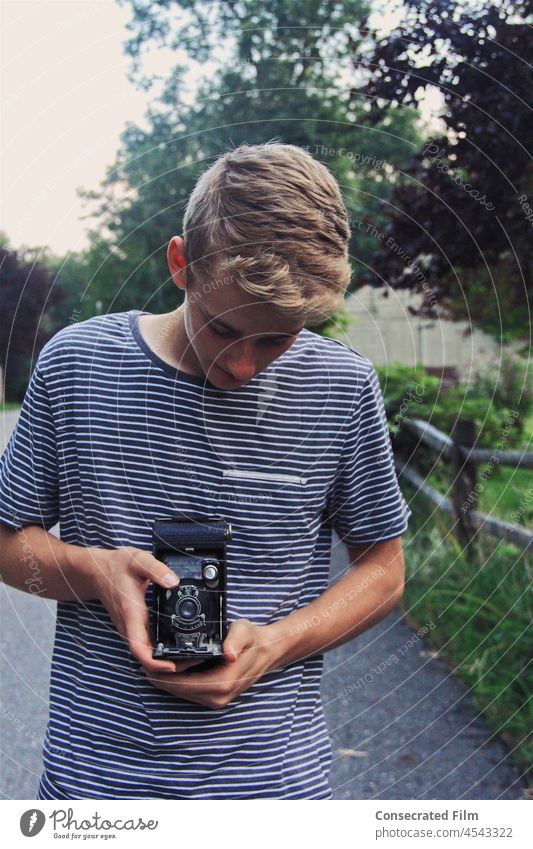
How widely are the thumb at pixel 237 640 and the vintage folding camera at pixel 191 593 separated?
0.01 metres

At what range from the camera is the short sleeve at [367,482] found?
1335 millimetres

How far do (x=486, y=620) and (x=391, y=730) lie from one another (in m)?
0.50

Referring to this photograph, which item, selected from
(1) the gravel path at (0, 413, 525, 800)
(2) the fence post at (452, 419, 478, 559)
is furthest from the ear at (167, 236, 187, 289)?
(2) the fence post at (452, 419, 478, 559)

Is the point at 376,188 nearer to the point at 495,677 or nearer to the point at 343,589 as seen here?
the point at 343,589

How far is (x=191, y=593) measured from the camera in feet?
3.91

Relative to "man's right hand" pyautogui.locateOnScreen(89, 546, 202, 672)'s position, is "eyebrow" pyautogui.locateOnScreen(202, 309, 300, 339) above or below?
above

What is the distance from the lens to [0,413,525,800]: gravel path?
8.52ft

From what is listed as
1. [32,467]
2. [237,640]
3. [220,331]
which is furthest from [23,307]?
[237,640]

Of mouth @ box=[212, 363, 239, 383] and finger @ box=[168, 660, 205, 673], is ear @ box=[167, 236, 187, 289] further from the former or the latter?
finger @ box=[168, 660, 205, 673]

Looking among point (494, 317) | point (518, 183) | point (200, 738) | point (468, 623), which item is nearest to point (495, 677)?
point (468, 623)

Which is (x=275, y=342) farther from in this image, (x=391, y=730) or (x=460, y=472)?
(x=460, y=472)

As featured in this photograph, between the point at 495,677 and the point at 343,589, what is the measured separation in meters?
1.64

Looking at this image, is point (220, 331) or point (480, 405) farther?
point (480, 405)

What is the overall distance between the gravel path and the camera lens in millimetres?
1328
